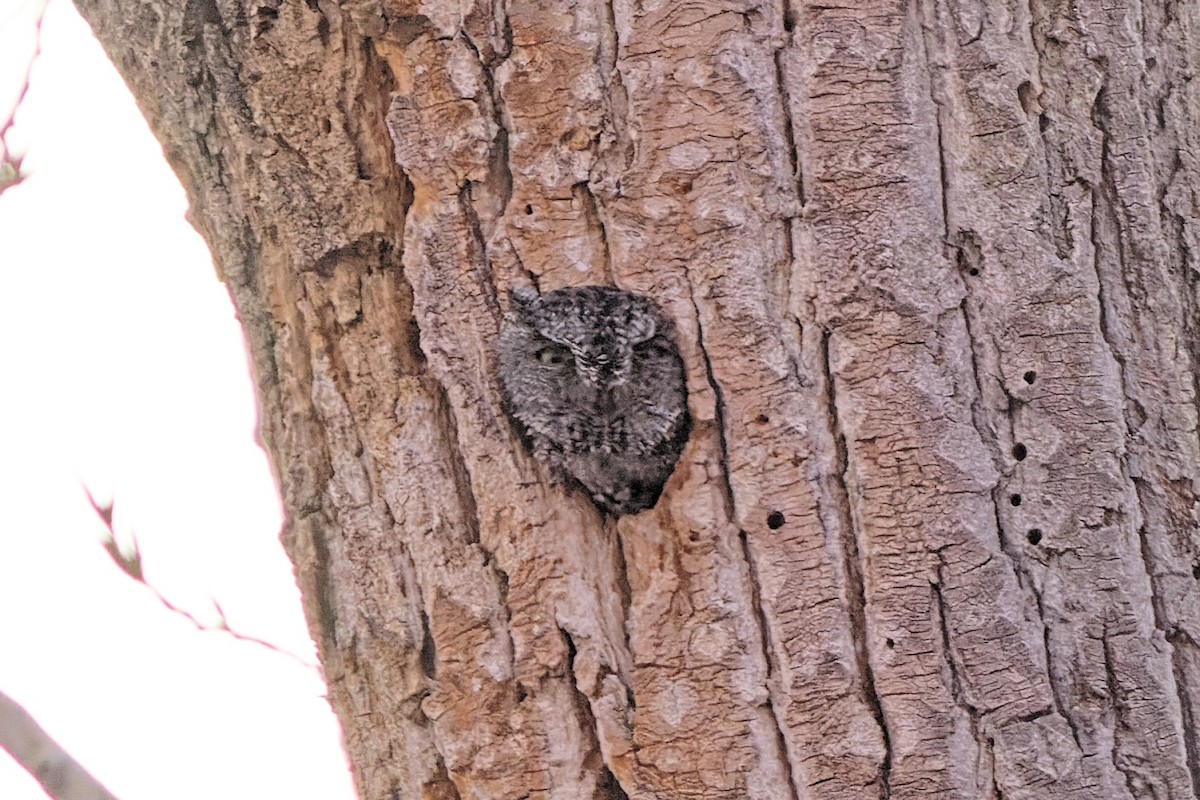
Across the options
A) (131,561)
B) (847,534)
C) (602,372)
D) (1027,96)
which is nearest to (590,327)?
(602,372)

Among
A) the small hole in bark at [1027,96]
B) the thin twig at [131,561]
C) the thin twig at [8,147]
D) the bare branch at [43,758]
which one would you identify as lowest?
the bare branch at [43,758]

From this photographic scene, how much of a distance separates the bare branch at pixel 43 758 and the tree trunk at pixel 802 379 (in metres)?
1.14

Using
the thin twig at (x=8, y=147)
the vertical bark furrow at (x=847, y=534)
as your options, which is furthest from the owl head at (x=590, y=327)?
the thin twig at (x=8, y=147)

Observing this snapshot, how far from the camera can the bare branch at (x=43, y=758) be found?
176cm

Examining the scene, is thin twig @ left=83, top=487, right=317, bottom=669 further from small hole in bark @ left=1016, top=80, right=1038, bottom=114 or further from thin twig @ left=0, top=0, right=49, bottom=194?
small hole in bark @ left=1016, top=80, right=1038, bottom=114

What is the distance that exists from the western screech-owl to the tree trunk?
0.02m

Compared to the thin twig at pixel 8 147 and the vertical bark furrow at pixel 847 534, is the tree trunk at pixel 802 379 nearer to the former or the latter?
the vertical bark furrow at pixel 847 534

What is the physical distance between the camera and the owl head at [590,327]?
0.96 meters

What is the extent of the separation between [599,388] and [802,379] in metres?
0.21

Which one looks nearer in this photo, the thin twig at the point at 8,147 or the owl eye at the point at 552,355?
the owl eye at the point at 552,355

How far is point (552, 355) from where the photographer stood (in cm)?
99

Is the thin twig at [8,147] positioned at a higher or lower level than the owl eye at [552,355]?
higher

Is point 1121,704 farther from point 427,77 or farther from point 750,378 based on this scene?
point 427,77

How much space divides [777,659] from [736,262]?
40cm
